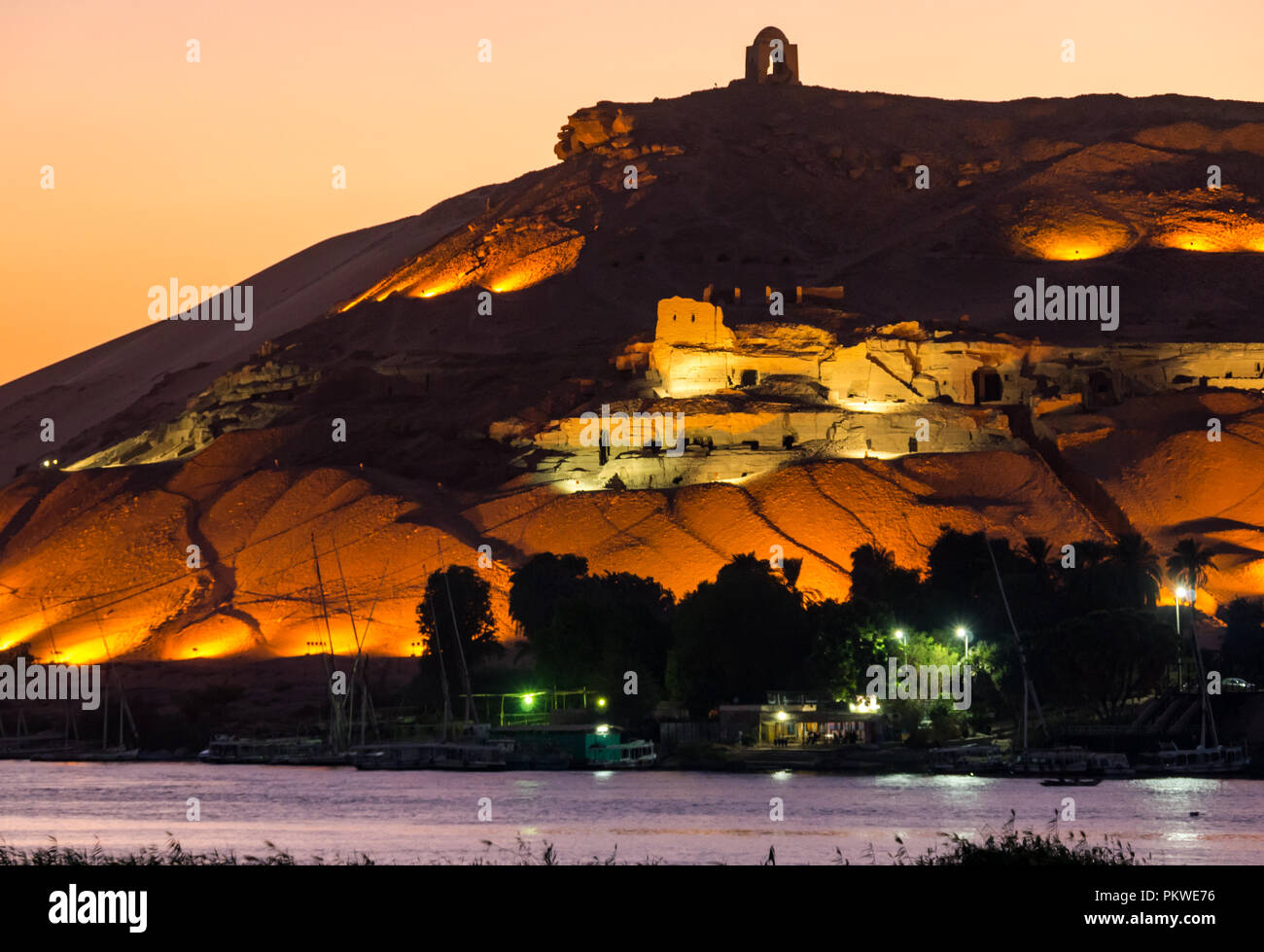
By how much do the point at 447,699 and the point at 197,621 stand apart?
26379 mm

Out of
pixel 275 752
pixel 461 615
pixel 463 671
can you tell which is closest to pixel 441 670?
pixel 463 671

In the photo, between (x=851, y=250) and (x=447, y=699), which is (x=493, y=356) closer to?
(x=851, y=250)

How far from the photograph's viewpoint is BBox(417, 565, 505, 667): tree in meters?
90.4

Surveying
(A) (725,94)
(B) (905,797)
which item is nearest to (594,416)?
(B) (905,797)

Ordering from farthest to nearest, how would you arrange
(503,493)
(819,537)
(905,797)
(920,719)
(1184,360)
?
(1184,360)
(503,493)
(819,537)
(920,719)
(905,797)

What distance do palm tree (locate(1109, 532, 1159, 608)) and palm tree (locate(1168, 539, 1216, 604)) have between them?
1005 mm

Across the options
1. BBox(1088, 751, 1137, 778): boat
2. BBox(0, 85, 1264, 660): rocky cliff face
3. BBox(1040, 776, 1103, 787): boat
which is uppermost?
BBox(0, 85, 1264, 660): rocky cliff face

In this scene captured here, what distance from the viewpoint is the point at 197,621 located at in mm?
103562

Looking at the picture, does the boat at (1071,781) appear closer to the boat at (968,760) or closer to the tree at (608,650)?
the boat at (968,760)

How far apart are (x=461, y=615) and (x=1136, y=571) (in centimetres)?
2918

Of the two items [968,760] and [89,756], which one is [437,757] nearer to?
[89,756]

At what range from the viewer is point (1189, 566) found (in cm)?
9131

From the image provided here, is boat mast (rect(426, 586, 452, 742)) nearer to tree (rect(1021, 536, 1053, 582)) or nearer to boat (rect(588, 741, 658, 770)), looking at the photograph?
boat (rect(588, 741, 658, 770))

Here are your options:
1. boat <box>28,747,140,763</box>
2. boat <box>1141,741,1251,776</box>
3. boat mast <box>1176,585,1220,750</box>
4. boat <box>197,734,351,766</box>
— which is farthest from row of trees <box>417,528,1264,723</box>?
boat <box>28,747,140,763</box>
